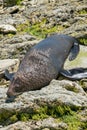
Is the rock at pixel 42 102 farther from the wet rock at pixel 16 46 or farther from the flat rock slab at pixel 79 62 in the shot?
the wet rock at pixel 16 46

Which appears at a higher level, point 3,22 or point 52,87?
point 52,87

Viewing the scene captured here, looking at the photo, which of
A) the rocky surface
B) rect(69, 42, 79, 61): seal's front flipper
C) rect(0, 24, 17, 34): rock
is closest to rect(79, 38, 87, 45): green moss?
the rocky surface

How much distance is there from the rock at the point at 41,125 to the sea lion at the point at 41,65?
79 centimetres

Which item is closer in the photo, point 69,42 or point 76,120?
point 76,120

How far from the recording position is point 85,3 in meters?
15.2

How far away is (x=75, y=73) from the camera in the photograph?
8.81m

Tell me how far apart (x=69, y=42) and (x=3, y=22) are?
486 cm

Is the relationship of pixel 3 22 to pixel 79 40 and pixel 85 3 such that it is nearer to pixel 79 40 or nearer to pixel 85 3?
pixel 85 3

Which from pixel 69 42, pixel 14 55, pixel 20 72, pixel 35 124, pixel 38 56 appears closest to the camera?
pixel 35 124

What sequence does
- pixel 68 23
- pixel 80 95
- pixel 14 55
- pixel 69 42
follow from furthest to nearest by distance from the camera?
pixel 68 23 < pixel 14 55 < pixel 69 42 < pixel 80 95

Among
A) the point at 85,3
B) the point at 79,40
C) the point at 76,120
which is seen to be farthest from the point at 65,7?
the point at 76,120

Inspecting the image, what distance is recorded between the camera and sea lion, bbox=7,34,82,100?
7879 mm

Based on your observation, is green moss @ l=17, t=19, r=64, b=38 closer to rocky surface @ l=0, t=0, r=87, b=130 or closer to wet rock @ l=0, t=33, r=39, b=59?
rocky surface @ l=0, t=0, r=87, b=130

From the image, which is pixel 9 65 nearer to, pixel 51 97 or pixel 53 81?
pixel 53 81
